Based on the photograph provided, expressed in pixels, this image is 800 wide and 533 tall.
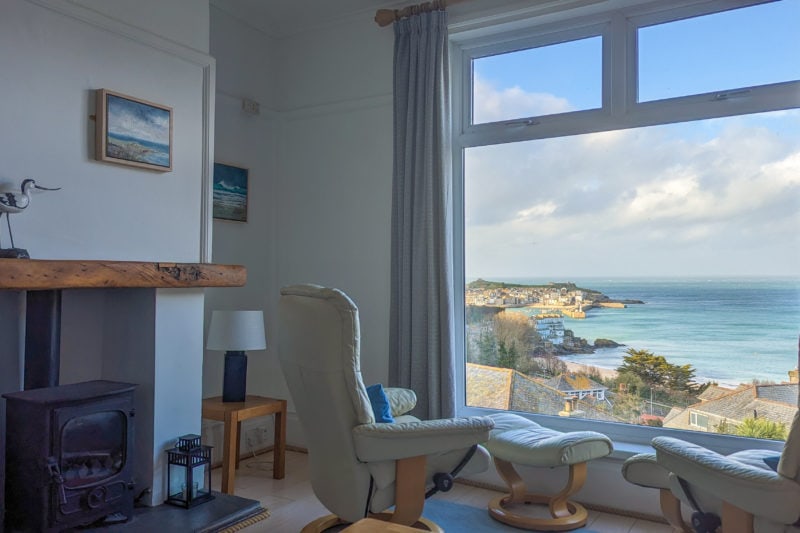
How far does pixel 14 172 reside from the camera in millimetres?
2396

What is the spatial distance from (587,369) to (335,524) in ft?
5.08

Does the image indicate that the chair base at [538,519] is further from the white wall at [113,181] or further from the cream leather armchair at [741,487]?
the white wall at [113,181]

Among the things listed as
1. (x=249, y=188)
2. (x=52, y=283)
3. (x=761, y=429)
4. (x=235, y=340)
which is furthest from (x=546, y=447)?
(x=249, y=188)

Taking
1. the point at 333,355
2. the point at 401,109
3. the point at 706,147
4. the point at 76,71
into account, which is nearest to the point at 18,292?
the point at 76,71

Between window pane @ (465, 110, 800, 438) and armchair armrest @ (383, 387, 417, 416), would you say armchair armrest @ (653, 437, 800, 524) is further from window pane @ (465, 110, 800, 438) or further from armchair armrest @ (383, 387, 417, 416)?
armchair armrest @ (383, 387, 417, 416)

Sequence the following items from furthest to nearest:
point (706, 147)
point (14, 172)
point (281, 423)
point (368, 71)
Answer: point (368, 71) → point (281, 423) → point (706, 147) → point (14, 172)

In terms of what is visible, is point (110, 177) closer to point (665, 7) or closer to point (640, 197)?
point (640, 197)

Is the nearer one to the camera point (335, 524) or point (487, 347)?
point (335, 524)

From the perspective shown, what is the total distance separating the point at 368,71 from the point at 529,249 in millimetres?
1523

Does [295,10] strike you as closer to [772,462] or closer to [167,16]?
[167,16]

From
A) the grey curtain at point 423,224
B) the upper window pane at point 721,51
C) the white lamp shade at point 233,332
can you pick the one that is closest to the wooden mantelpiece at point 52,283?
the white lamp shade at point 233,332

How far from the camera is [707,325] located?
3.17 metres

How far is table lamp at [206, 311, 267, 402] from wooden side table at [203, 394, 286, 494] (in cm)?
9

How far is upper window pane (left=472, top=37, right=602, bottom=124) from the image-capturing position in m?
3.48
